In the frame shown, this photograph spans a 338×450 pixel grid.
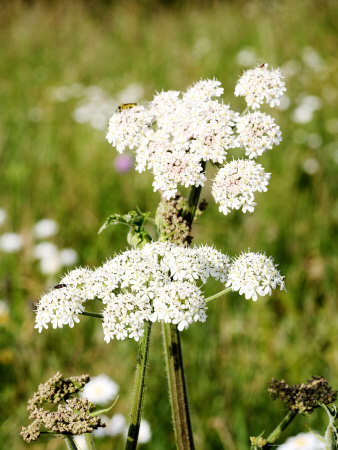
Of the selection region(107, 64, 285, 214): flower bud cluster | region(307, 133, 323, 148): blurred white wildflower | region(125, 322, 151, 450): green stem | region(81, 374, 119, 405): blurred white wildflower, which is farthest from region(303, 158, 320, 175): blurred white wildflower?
region(125, 322, 151, 450): green stem

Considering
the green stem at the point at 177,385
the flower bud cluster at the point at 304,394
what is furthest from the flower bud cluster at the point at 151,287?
the flower bud cluster at the point at 304,394

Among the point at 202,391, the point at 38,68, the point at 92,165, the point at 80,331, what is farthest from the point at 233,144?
the point at 38,68

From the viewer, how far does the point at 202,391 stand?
336 centimetres

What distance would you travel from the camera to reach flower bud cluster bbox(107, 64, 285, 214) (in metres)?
1.87

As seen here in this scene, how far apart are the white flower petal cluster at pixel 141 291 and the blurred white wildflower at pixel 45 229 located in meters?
2.78

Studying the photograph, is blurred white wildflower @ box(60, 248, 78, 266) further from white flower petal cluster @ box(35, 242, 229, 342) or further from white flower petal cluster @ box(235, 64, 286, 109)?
white flower petal cluster @ box(235, 64, 286, 109)

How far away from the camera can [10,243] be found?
4438mm

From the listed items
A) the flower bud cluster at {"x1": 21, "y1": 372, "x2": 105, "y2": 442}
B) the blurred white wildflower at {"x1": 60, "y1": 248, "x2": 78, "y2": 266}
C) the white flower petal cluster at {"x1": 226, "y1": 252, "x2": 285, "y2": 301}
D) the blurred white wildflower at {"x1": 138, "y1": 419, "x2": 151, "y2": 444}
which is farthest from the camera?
the blurred white wildflower at {"x1": 60, "y1": 248, "x2": 78, "y2": 266}

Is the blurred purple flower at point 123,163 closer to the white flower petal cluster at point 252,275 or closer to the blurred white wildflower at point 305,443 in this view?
the blurred white wildflower at point 305,443

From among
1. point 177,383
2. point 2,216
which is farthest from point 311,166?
point 177,383

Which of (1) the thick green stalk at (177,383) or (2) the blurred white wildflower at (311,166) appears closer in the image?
(1) the thick green stalk at (177,383)

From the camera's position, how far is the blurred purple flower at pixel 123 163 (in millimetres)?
5246

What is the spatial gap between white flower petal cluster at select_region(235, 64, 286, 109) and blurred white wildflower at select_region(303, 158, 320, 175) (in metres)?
3.26

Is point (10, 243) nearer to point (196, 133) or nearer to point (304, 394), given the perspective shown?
point (196, 133)
